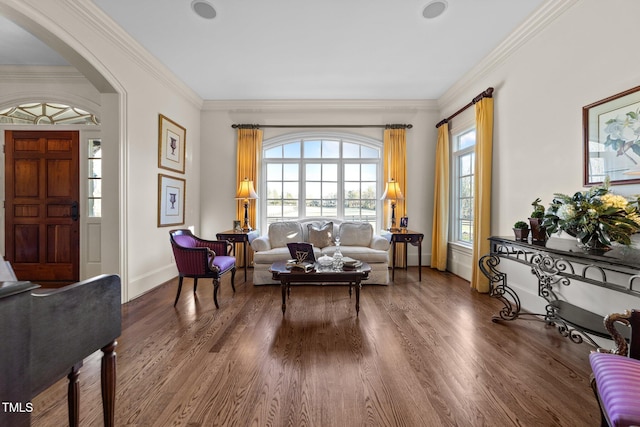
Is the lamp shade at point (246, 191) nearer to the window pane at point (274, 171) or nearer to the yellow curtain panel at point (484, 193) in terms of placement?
A: the window pane at point (274, 171)

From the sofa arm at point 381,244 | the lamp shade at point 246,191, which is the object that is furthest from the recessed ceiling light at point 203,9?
the sofa arm at point 381,244

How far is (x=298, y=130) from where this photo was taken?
206 inches

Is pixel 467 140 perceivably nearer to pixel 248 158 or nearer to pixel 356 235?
pixel 356 235

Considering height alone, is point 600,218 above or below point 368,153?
below

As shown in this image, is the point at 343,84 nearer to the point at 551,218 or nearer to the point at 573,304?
the point at 551,218

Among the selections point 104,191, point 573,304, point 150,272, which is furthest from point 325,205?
point 573,304

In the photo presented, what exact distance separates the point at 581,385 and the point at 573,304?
3.20ft

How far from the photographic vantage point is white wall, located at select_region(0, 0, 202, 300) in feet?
8.35

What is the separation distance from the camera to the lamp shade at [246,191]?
4.63 m

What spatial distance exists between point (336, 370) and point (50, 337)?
5.13 ft

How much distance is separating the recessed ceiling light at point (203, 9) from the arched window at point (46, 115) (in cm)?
232

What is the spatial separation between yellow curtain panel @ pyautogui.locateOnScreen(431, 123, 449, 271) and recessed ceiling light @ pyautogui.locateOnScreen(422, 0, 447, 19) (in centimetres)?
219

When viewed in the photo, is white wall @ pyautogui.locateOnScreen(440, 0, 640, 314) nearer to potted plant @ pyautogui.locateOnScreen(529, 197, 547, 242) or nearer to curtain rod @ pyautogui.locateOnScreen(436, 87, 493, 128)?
curtain rod @ pyautogui.locateOnScreen(436, 87, 493, 128)

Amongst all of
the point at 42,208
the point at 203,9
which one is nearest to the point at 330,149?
the point at 203,9
